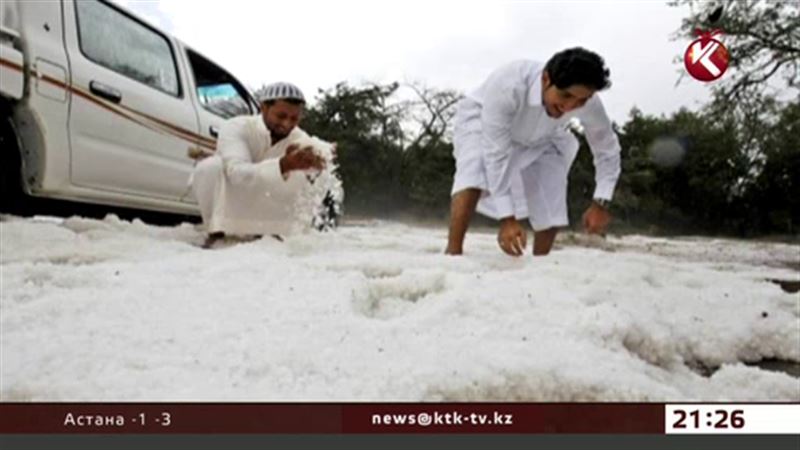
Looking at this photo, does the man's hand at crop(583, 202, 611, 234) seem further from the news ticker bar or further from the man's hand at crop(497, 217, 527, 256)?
the news ticker bar

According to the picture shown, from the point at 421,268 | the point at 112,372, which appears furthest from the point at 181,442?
the point at 421,268

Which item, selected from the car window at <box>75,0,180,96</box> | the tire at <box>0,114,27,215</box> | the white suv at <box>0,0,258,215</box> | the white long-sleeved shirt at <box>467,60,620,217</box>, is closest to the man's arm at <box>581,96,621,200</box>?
the white long-sleeved shirt at <box>467,60,620,217</box>

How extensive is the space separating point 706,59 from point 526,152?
0.33 m

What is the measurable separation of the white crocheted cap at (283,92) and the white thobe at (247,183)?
73mm

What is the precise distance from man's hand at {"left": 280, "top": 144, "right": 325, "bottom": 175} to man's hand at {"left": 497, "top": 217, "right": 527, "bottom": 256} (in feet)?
1.20

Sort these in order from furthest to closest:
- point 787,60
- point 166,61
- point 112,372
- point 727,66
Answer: point 166,61
point 787,60
point 727,66
point 112,372

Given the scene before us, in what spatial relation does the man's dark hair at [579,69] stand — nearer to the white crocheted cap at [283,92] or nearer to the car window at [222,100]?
the white crocheted cap at [283,92]

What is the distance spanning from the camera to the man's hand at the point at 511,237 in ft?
3.78

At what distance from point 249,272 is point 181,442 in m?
0.34

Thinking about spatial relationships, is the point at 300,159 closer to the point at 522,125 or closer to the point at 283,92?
the point at 283,92

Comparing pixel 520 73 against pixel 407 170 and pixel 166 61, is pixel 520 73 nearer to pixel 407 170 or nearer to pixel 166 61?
pixel 407 170

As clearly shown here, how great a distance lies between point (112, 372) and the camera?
893 mm

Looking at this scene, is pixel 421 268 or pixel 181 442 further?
pixel 421 268

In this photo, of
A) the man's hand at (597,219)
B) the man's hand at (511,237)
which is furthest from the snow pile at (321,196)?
Result: the man's hand at (597,219)
